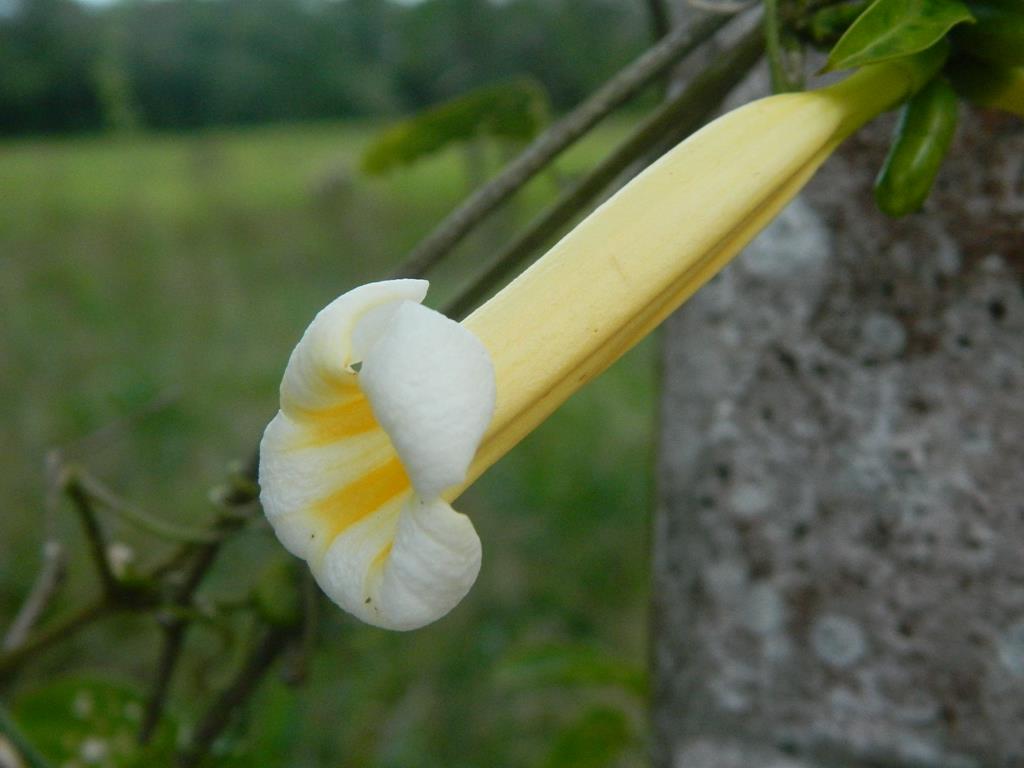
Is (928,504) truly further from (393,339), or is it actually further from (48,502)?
(48,502)

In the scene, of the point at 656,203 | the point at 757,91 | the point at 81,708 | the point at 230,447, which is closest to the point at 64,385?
the point at 230,447

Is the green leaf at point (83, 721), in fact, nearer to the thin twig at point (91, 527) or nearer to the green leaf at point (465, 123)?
the thin twig at point (91, 527)

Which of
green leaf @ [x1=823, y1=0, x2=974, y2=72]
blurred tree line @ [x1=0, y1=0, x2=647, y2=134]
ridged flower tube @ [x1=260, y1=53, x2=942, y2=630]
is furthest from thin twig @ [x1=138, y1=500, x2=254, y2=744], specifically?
→ blurred tree line @ [x1=0, y1=0, x2=647, y2=134]

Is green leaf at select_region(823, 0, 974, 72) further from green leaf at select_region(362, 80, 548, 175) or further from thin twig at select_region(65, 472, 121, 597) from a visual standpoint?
thin twig at select_region(65, 472, 121, 597)

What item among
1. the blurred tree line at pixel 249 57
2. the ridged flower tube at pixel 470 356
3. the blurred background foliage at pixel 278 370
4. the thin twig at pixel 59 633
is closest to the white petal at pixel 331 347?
the ridged flower tube at pixel 470 356

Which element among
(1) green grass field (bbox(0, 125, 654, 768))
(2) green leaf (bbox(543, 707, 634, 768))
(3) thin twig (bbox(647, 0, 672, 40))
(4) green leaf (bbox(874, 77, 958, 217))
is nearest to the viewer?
(4) green leaf (bbox(874, 77, 958, 217))

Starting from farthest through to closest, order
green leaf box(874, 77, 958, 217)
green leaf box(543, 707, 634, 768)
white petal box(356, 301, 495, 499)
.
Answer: green leaf box(543, 707, 634, 768) → green leaf box(874, 77, 958, 217) → white petal box(356, 301, 495, 499)
